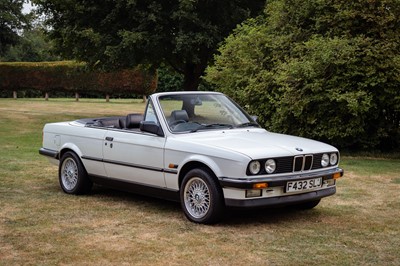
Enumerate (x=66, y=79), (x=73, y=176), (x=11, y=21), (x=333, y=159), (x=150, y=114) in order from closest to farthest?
1. (x=333, y=159)
2. (x=150, y=114)
3. (x=73, y=176)
4. (x=66, y=79)
5. (x=11, y=21)

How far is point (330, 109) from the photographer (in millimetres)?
12969

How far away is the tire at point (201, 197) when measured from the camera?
6379 millimetres

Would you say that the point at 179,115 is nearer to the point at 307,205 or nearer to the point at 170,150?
the point at 170,150

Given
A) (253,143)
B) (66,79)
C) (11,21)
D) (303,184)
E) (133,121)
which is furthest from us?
(11,21)

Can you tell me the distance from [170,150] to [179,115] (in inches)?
24.7

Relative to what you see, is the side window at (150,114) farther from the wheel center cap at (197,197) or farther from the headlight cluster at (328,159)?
the headlight cluster at (328,159)

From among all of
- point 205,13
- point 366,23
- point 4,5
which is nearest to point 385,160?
point 366,23

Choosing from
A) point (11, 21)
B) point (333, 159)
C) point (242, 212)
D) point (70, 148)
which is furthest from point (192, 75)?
point (11, 21)

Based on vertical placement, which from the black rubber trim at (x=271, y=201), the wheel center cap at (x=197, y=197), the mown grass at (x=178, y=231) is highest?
the black rubber trim at (x=271, y=201)

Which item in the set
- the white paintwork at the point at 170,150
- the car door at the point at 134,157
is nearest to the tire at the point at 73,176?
the white paintwork at the point at 170,150

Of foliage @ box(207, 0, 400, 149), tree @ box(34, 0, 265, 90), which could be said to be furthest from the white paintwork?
tree @ box(34, 0, 265, 90)

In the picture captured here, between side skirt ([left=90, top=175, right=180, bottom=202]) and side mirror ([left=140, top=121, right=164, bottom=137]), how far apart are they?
2.29 ft

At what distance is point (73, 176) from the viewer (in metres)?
8.42

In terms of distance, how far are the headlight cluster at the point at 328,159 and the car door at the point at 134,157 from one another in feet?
6.38
